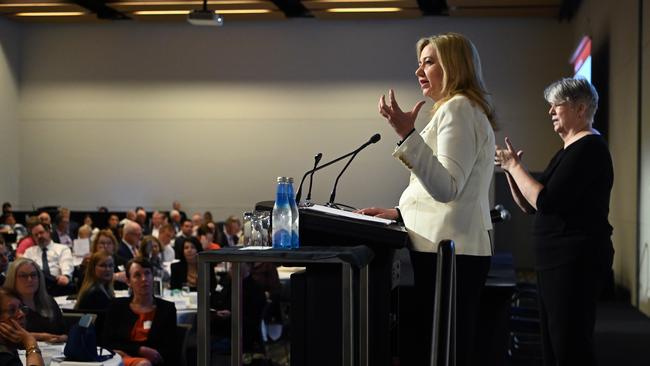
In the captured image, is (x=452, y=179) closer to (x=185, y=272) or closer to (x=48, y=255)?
(x=185, y=272)

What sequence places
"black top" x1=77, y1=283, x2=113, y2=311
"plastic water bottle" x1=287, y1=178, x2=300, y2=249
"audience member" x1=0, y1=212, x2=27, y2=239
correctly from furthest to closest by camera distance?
"audience member" x1=0, y1=212, x2=27, y2=239 → "black top" x1=77, y1=283, x2=113, y2=311 → "plastic water bottle" x1=287, y1=178, x2=300, y2=249

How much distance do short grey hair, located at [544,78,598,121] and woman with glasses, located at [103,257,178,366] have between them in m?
3.34

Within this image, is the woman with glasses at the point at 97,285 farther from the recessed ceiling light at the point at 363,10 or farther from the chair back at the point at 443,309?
the recessed ceiling light at the point at 363,10

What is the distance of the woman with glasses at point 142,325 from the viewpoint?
566 centimetres

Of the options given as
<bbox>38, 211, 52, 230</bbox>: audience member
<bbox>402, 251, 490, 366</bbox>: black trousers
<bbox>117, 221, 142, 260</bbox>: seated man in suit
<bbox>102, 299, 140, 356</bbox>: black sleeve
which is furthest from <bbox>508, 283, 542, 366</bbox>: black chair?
<bbox>38, 211, 52, 230</bbox>: audience member

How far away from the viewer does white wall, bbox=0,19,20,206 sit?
699 inches

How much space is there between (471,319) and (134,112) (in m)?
16.0

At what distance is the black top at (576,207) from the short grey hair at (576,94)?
120mm

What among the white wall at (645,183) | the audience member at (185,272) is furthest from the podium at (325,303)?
the white wall at (645,183)

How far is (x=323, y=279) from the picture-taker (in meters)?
2.64

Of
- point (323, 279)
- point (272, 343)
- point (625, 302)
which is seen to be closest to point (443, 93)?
point (323, 279)

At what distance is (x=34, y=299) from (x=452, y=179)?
3944 millimetres

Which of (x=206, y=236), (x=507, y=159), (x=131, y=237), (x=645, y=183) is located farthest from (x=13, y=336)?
(x=206, y=236)

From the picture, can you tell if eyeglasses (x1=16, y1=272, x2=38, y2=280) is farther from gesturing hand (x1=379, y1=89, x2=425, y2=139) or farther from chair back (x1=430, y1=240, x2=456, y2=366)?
chair back (x1=430, y1=240, x2=456, y2=366)
